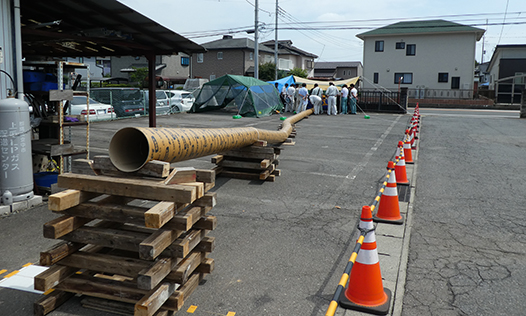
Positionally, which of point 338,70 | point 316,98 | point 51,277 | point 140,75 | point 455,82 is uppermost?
point 338,70

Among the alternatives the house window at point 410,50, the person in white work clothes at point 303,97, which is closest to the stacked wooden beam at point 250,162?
the person in white work clothes at point 303,97

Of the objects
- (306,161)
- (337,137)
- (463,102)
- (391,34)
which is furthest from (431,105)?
(306,161)

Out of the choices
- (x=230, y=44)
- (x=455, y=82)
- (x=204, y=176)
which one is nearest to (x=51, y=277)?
(x=204, y=176)

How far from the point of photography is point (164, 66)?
53.4 meters

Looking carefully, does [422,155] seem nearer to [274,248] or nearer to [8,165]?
[274,248]

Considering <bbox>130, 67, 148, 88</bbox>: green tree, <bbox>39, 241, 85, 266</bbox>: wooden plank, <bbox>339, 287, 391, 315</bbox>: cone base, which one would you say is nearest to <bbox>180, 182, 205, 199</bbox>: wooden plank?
<bbox>39, 241, 85, 266</bbox>: wooden plank

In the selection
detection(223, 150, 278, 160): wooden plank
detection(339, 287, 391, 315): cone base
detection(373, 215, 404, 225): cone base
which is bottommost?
detection(339, 287, 391, 315): cone base

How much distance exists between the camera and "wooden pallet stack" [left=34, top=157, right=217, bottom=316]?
360 centimetres

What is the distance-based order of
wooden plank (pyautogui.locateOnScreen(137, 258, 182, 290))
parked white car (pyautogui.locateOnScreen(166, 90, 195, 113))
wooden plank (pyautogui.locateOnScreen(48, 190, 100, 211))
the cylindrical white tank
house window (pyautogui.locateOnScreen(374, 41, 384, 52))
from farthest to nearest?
house window (pyautogui.locateOnScreen(374, 41, 384, 52)) → parked white car (pyautogui.locateOnScreen(166, 90, 195, 113)) → the cylindrical white tank → wooden plank (pyautogui.locateOnScreen(48, 190, 100, 211)) → wooden plank (pyautogui.locateOnScreen(137, 258, 182, 290))

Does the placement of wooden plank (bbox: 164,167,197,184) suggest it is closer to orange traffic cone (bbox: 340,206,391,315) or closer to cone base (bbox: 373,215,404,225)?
orange traffic cone (bbox: 340,206,391,315)

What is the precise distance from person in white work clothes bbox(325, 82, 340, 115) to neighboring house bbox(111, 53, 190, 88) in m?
31.1

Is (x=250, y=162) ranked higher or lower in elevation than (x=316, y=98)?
lower

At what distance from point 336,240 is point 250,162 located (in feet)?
11.9

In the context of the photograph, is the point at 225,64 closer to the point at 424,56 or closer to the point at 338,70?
the point at 424,56
